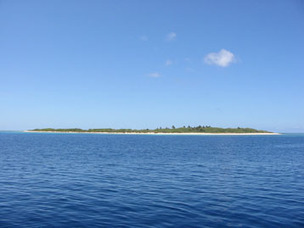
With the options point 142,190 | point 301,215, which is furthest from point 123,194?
point 301,215

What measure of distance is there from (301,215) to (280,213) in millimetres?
1525

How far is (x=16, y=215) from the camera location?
1823 centimetres

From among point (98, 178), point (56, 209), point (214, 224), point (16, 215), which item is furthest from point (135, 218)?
point (98, 178)

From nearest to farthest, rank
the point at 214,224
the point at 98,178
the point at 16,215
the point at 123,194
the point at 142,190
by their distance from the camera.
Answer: the point at 214,224 < the point at 16,215 < the point at 123,194 < the point at 142,190 < the point at 98,178

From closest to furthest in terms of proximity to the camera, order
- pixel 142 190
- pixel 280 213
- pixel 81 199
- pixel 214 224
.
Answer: pixel 214 224
pixel 280 213
pixel 81 199
pixel 142 190

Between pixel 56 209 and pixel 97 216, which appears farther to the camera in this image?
pixel 56 209

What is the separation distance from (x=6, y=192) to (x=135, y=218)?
16104mm

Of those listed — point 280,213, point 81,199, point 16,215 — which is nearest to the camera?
point 16,215

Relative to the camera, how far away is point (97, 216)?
18328 mm

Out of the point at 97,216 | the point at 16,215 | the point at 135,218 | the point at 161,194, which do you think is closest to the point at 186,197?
the point at 161,194

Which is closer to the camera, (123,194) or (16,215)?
(16,215)

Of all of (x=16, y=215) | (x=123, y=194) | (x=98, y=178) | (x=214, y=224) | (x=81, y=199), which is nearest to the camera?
(x=214, y=224)

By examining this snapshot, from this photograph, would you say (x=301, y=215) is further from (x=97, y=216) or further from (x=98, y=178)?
(x=98, y=178)

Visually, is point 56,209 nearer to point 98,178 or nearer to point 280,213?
point 98,178
